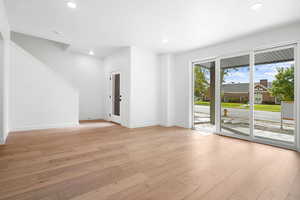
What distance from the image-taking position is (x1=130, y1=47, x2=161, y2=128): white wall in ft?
17.1

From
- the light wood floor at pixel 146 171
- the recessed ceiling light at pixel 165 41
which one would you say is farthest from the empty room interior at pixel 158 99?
the recessed ceiling light at pixel 165 41

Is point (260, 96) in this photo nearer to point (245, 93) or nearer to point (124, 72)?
point (245, 93)

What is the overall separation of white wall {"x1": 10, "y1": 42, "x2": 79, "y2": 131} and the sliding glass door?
17.4 feet

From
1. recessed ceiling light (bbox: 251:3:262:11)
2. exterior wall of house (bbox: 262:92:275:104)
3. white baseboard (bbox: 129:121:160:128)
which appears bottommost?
white baseboard (bbox: 129:121:160:128)

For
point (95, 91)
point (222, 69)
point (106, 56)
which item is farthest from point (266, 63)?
point (95, 91)

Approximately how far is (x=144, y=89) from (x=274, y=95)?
12.5 feet

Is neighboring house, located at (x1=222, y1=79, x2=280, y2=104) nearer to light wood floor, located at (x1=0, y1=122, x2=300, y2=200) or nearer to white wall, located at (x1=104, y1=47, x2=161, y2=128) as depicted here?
light wood floor, located at (x1=0, y1=122, x2=300, y2=200)

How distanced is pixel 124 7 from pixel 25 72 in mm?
4035

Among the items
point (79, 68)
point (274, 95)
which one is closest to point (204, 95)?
point (274, 95)

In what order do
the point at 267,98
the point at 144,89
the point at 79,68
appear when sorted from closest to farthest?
the point at 267,98 < the point at 144,89 < the point at 79,68

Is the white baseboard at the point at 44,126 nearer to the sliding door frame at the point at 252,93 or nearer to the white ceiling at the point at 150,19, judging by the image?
the white ceiling at the point at 150,19

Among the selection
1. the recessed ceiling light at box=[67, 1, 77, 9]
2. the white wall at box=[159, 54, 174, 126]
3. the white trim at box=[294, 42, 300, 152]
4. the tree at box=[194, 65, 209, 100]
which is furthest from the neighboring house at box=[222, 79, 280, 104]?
the recessed ceiling light at box=[67, 1, 77, 9]

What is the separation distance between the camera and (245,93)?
13.2 ft

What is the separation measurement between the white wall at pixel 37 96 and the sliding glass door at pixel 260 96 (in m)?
5.32
